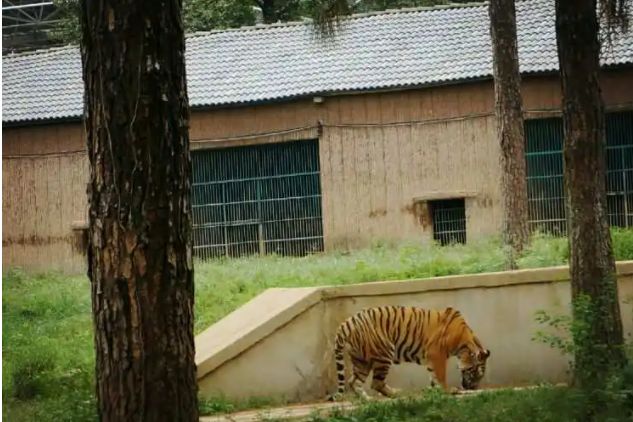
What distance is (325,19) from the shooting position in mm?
14164

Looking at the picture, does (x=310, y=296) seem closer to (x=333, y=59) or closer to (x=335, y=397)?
(x=335, y=397)

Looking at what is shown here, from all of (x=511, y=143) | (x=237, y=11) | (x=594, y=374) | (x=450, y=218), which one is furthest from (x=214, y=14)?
(x=594, y=374)

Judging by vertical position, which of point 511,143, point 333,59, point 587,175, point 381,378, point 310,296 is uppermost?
point 333,59

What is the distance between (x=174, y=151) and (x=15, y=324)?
12.1 m

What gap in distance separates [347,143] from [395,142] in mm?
944

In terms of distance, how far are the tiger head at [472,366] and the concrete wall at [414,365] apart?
14 cm

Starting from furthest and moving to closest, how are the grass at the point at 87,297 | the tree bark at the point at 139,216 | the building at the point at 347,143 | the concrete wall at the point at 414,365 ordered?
the building at the point at 347,143, the grass at the point at 87,297, the concrete wall at the point at 414,365, the tree bark at the point at 139,216

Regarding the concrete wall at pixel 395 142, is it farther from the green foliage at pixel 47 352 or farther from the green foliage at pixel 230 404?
the green foliage at pixel 230 404

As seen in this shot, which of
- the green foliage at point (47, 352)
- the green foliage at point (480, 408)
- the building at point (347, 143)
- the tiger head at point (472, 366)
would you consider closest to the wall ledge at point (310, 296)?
the tiger head at point (472, 366)

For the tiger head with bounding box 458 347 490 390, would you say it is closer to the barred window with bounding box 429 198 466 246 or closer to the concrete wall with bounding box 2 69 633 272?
the concrete wall with bounding box 2 69 633 272

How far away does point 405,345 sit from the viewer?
11969 millimetres

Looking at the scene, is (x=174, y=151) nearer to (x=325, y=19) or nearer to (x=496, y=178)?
(x=325, y=19)

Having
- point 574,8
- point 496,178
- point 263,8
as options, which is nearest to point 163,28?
point 574,8

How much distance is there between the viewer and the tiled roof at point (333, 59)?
961 inches
